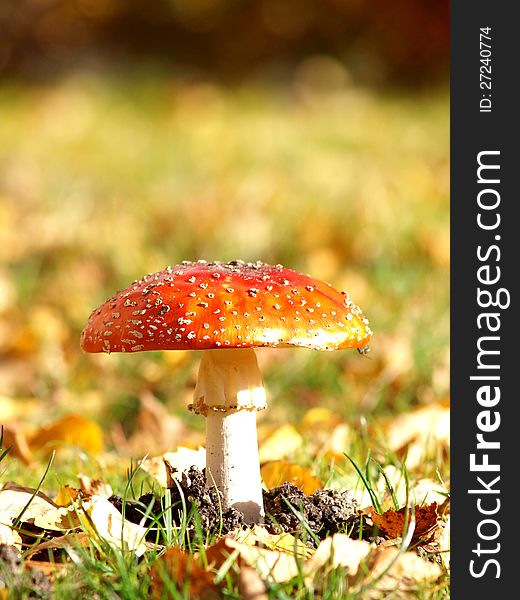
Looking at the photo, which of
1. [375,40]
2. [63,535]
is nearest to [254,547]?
[63,535]

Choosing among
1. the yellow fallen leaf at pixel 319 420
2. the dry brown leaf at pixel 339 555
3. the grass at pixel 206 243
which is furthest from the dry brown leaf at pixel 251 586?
the yellow fallen leaf at pixel 319 420

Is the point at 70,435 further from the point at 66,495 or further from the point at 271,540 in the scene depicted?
the point at 271,540

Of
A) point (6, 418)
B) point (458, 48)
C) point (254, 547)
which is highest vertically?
point (458, 48)

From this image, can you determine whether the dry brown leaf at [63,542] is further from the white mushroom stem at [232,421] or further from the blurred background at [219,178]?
the blurred background at [219,178]

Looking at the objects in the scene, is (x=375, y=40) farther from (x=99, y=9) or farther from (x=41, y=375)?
(x=41, y=375)

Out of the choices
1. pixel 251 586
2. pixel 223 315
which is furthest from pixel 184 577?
pixel 223 315
